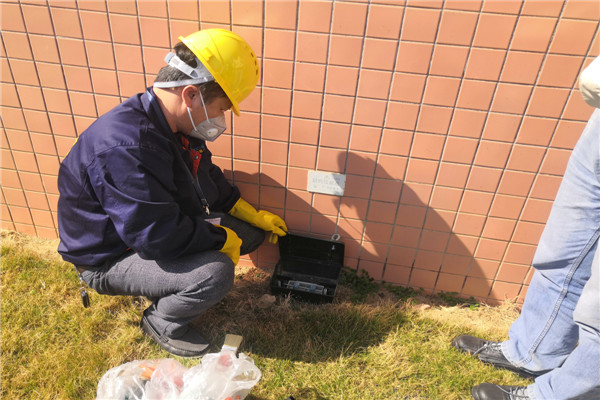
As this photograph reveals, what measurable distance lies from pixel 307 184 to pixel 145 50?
4.14 feet

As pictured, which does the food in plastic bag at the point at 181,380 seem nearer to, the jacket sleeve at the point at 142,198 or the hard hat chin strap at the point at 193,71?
the jacket sleeve at the point at 142,198

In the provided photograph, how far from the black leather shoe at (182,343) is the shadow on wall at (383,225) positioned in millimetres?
873

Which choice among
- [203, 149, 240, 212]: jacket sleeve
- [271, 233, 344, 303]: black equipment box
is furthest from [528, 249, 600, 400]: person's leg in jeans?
[203, 149, 240, 212]: jacket sleeve

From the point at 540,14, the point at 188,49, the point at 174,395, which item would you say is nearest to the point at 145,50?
the point at 188,49

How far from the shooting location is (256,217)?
2.82 m

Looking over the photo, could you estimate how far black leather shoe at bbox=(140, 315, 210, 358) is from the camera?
7.93ft

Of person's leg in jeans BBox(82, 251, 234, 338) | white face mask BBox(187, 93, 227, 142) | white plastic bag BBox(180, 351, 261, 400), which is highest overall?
white face mask BBox(187, 93, 227, 142)

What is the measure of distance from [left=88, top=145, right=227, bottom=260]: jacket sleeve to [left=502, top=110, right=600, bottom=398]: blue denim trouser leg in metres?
1.86

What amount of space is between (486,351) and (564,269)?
72cm

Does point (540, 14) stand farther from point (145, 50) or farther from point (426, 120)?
point (145, 50)

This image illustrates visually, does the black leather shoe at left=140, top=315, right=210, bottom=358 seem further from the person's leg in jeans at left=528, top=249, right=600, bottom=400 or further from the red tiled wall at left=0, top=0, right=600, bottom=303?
the person's leg in jeans at left=528, top=249, right=600, bottom=400

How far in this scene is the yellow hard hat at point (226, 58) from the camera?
1949 mm

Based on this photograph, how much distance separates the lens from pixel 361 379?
2344 mm

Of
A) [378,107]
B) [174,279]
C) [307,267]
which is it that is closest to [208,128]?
[174,279]
